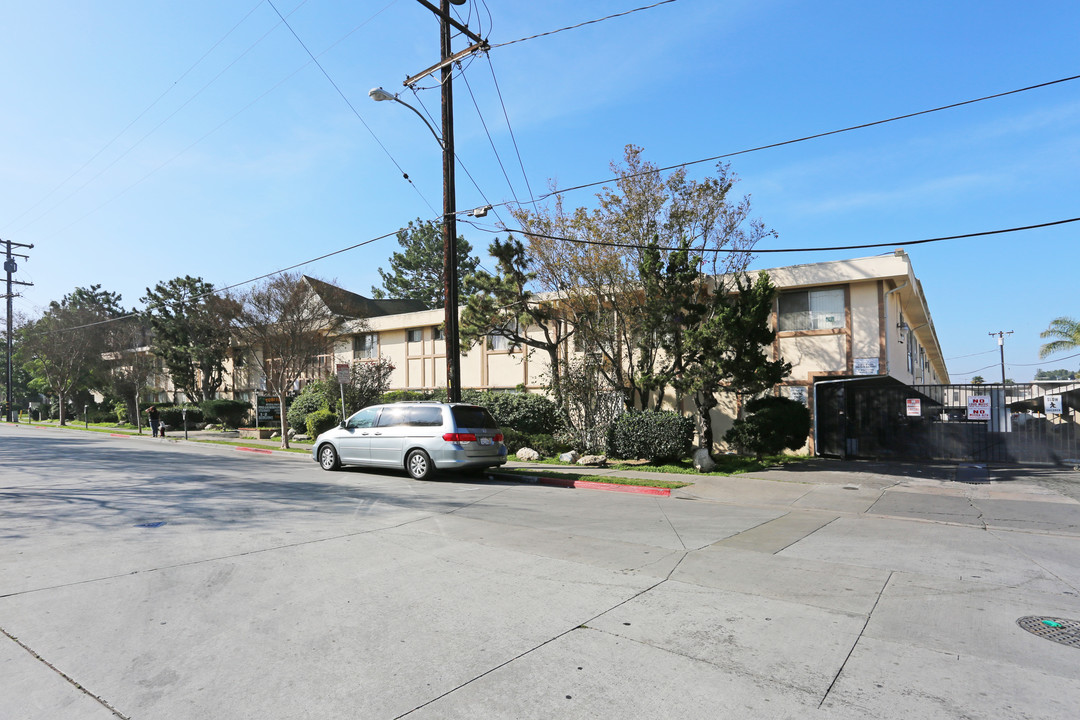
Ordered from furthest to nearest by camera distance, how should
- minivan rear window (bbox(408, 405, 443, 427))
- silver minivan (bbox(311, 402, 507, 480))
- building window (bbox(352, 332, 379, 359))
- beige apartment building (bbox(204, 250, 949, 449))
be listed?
building window (bbox(352, 332, 379, 359)), beige apartment building (bbox(204, 250, 949, 449)), minivan rear window (bbox(408, 405, 443, 427)), silver minivan (bbox(311, 402, 507, 480))

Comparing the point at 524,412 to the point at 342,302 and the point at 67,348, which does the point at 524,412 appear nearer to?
the point at 342,302

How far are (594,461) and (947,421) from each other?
9.99 m

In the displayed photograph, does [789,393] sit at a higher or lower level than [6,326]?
lower

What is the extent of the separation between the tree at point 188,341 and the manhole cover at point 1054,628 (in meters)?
39.5

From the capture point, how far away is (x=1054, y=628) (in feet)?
16.6

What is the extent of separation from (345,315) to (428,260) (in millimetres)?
27975

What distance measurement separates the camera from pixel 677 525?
9273 millimetres

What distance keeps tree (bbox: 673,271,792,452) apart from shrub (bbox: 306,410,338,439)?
15.6 metres

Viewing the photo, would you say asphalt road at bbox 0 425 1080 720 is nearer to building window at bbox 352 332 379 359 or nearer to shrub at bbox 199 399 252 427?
building window at bbox 352 332 379 359

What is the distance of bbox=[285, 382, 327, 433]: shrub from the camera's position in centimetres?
2927

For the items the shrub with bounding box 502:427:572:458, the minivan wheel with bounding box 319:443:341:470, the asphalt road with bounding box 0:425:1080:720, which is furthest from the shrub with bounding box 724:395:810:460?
the minivan wheel with bounding box 319:443:341:470

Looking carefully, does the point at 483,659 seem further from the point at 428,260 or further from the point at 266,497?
the point at 428,260

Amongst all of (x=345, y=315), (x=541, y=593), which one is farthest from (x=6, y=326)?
(x=541, y=593)

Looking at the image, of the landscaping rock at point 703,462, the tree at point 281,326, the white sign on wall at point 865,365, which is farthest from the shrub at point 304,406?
the white sign on wall at point 865,365
